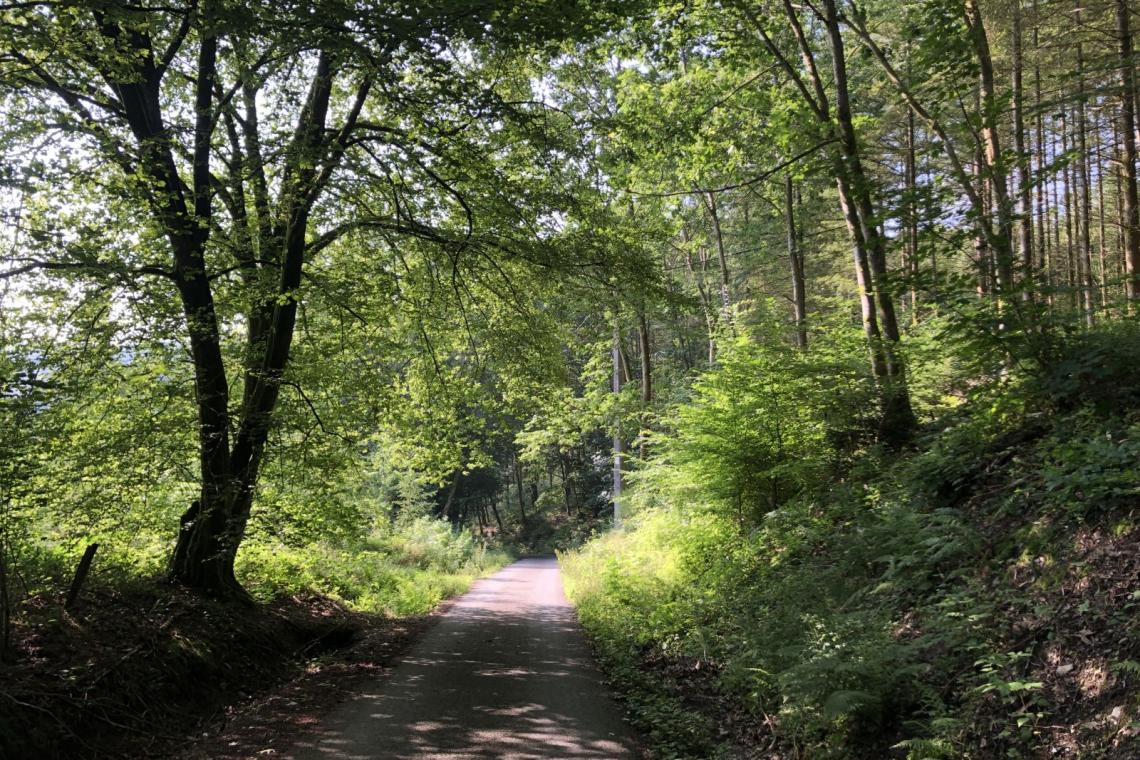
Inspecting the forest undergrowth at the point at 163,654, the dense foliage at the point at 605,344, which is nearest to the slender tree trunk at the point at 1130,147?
the dense foliage at the point at 605,344

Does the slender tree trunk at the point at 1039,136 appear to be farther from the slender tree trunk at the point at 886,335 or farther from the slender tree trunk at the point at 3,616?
the slender tree trunk at the point at 3,616

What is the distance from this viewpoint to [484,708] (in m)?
6.98

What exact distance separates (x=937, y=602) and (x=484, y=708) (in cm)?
462

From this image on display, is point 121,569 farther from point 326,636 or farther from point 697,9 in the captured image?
point 697,9

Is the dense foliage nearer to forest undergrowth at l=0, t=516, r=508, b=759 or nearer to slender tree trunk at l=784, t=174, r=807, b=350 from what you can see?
forest undergrowth at l=0, t=516, r=508, b=759

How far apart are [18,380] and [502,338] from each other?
7.07 m

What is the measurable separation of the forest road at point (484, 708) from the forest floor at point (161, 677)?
0.53 meters

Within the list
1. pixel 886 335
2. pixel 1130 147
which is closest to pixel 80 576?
pixel 886 335

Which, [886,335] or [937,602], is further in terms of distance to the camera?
[886,335]

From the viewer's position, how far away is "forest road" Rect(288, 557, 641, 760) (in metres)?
5.72

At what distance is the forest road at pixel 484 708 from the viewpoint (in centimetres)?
572

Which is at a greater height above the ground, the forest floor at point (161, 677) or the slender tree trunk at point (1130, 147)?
the slender tree trunk at point (1130, 147)

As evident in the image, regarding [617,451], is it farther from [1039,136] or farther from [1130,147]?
[1130,147]

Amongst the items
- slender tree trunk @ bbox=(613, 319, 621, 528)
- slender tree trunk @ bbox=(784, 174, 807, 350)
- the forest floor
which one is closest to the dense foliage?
the forest floor
